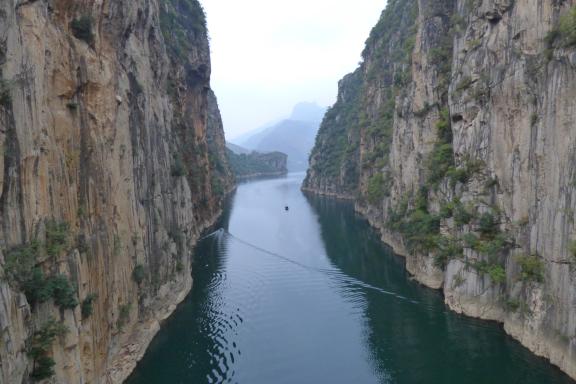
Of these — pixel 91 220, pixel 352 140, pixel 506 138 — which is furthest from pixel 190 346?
pixel 352 140

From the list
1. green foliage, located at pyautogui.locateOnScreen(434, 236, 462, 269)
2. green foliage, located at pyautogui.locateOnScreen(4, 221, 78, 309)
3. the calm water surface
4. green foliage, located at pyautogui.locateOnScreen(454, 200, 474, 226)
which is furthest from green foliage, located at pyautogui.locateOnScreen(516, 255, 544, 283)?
green foliage, located at pyautogui.locateOnScreen(4, 221, 78, 309)

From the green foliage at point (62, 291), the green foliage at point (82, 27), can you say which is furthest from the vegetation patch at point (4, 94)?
the green foliage at point (82, 27)

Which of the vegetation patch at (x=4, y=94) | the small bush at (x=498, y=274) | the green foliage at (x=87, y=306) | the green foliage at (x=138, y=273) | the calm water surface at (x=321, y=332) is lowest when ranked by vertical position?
the calm water surface at (x=321, y=332)

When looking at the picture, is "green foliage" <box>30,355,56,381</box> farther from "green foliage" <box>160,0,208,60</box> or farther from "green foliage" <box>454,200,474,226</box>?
"green foliage" <box>160,0,208,60</box>

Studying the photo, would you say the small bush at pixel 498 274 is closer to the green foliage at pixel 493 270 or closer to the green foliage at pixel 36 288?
the green foliage at pixel 493 270

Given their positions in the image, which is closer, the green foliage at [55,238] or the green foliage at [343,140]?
the green foliage at [55,238]

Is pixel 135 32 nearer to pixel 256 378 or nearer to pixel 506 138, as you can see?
pixel 256 378

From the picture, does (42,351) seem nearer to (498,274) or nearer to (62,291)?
(62,291)
